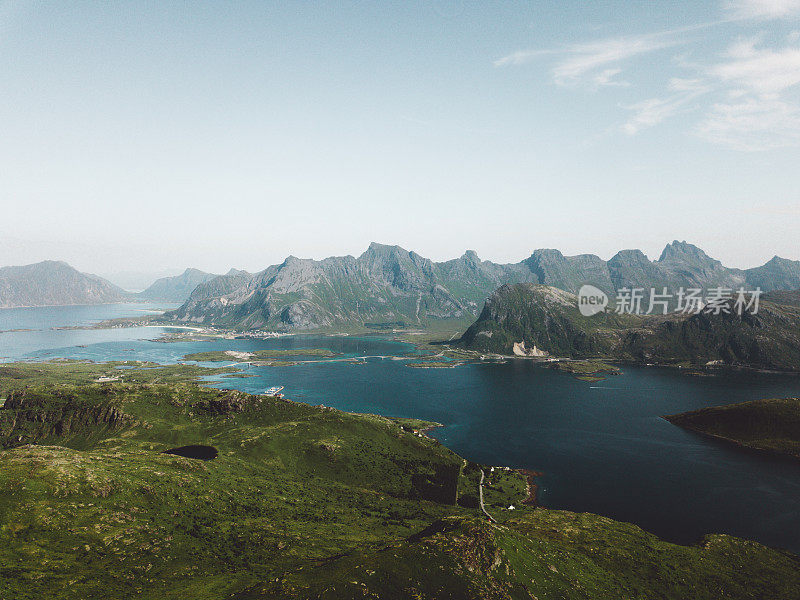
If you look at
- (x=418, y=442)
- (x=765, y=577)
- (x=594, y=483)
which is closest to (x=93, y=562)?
(x=418, y=442)

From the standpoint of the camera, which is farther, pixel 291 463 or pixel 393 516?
pixel 291 463

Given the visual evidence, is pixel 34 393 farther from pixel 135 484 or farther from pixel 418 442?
pixel 418 442

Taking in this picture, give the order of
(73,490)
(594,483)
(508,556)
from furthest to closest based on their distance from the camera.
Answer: (594,483) < (73,490) < (508,556)

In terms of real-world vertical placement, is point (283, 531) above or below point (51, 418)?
below

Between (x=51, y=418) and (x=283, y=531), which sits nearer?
(x=283, y=531)

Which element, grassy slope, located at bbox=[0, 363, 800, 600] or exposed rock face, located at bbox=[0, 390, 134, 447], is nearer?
grassy slope, located at bbox=[0, 363, 800, 600]

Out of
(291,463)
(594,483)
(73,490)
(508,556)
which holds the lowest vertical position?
(594,483)

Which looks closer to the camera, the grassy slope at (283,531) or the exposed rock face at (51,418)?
the grassy slope at (283,531)

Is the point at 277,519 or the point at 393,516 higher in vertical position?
the point at 277,519
